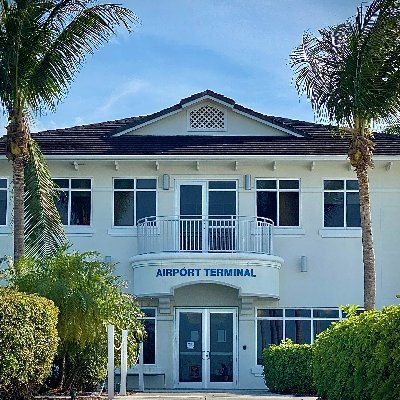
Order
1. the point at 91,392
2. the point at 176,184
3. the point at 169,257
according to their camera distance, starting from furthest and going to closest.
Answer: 1. the point at 176,184
2. the point at 169,257
3. the point at 91,392

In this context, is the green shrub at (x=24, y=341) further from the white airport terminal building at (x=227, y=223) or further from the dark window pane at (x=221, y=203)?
the dark window pane at (x=221, y=203)

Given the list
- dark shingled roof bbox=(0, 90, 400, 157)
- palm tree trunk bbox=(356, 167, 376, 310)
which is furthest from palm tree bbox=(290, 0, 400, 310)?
dark shingled roof bbox=(0, 90, 400, 157)

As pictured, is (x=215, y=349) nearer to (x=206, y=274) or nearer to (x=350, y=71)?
(x=206, y=274)

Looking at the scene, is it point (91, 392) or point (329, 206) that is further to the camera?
point (329, 206)

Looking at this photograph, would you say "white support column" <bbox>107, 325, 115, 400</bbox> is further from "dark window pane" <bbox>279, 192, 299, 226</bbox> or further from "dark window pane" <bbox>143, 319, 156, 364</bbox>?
"dark window pane" <bbox>279, 192, 299, 226</bbox>

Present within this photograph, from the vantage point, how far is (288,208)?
92.9 ft

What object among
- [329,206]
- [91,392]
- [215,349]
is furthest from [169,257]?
[91,392]

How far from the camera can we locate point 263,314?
2777 centimetres

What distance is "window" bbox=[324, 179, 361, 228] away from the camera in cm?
2820

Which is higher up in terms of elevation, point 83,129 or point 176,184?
point 83,129

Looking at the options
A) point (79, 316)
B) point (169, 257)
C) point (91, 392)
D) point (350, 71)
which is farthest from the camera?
point (169, 257)

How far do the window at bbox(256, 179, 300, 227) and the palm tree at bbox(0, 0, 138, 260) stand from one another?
8244 millimetres

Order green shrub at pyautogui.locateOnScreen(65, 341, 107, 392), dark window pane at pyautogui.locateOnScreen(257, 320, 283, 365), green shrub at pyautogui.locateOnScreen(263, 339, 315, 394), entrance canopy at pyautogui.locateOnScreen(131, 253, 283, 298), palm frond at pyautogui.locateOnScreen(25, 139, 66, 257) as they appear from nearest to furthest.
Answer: green shrub at pyautogui.locateOnScreen(65, 341, 107, 392) < green shrub at pyautogui.locateOnScreen(263, 339, 315, 394) < palm frond at pyautogui.locateOnScreen(25, 139, 66, 257) < entrance canopy at pyautogui.locateOnScreen(131, 253, 283, 298) < dark window pane at pyautogui.locateOnScreen(257, 320, 283, 365)

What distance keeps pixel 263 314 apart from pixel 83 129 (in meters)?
8.27
